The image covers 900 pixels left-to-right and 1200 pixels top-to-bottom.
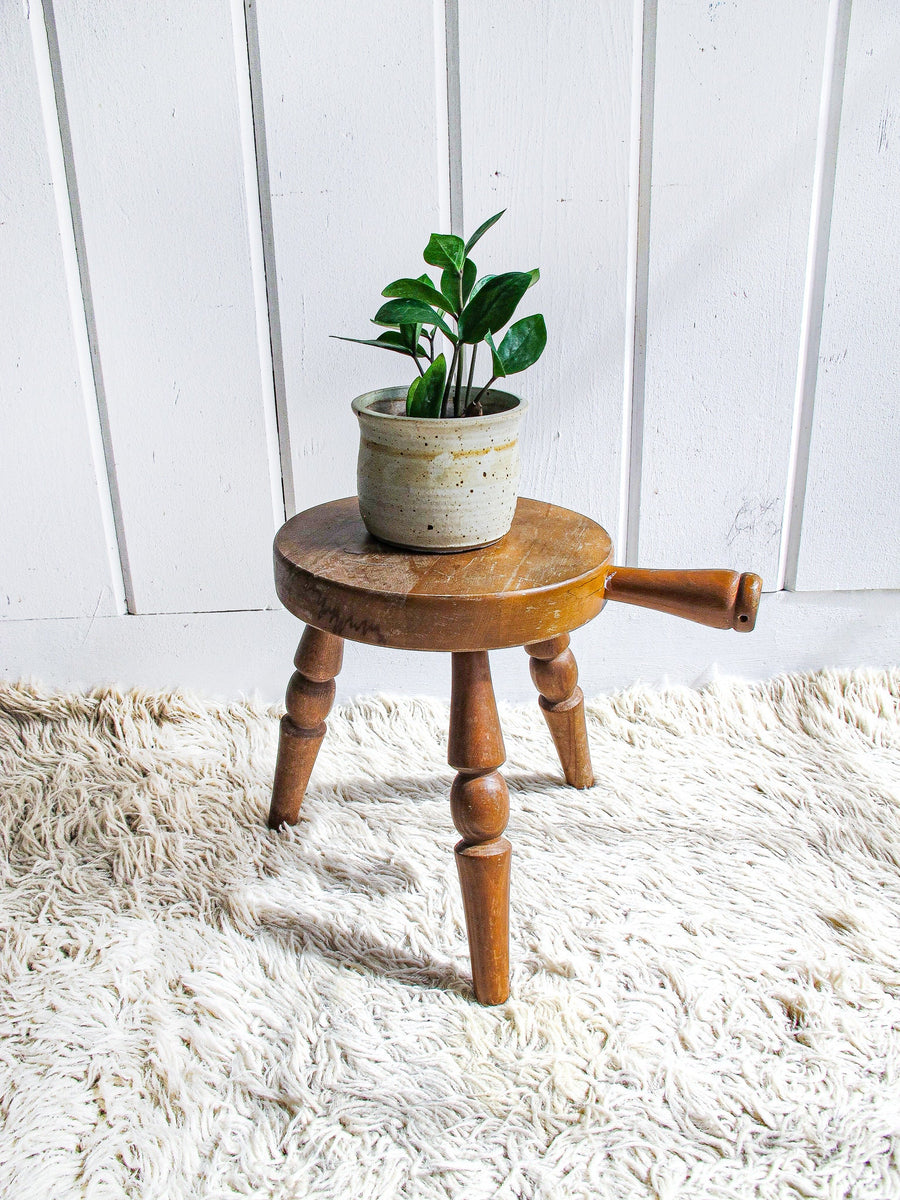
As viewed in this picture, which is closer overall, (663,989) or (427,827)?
(663,989)

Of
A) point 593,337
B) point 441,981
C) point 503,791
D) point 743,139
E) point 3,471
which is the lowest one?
point 441,981

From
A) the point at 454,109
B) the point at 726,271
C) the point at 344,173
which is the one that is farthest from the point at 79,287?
the point at 726,271

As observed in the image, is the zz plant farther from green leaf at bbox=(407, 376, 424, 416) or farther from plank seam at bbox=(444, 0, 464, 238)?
plank seam at bbox=(444, 0, 464, 238)

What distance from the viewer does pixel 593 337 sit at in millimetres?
816

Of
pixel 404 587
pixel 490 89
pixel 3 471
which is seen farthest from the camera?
pixel 3 471

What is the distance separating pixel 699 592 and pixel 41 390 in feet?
1.95

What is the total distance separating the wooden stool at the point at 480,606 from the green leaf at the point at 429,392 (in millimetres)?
91

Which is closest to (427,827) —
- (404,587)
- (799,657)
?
(404,587)

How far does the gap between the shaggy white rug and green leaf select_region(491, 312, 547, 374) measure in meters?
0.38

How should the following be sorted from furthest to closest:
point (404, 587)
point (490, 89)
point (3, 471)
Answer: point (3, 471) < point (490, 89) < point (404, 587)

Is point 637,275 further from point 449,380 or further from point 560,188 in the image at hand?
point 449,380

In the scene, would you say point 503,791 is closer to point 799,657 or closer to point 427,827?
point 427,827

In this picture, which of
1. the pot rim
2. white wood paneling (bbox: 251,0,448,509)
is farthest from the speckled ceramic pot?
white wood paneling (bbox: 251,0,448,509)

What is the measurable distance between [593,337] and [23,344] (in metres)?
0.49
